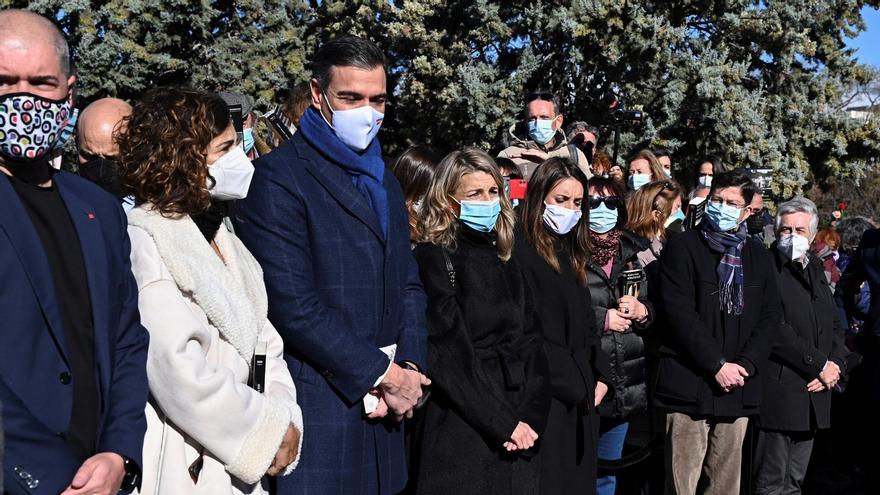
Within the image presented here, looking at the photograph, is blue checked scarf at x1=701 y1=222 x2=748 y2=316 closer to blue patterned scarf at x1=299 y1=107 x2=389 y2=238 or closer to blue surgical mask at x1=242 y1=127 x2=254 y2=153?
blue patterned scarf at x1=299 y1=107 x2=389 y2=238

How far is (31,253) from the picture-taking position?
7.84ft

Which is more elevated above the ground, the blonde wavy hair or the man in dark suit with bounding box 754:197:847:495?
the blonde wavy hair

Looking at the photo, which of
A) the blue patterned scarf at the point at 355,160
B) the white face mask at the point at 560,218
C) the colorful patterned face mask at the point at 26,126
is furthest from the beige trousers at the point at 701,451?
the colorful patterned face mask at the point at 26,126

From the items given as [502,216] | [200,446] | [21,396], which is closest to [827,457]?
[502,216]

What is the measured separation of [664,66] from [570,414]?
14.4 m

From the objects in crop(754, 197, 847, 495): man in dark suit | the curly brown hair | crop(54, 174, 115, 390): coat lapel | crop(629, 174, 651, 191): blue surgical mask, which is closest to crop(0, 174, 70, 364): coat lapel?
crop(54, 174, 115, 390): coat lapel

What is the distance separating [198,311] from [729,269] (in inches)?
149

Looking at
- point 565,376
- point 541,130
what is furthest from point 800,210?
point 565,376

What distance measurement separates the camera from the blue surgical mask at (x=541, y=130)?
7.51 m

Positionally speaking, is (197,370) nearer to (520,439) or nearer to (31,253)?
(31,253)

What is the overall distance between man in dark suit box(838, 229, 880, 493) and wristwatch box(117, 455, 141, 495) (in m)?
5.81

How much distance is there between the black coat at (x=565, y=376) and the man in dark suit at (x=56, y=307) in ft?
8.15

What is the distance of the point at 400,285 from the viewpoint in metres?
3.72

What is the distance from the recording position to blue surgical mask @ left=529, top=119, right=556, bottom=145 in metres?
7.51
